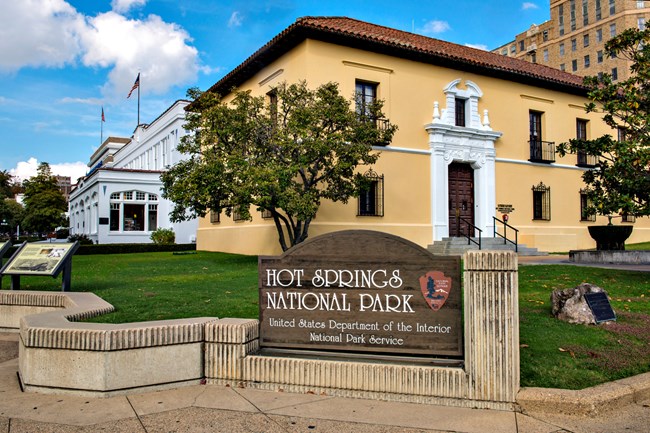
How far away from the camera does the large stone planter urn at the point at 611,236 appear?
18203 millimetres

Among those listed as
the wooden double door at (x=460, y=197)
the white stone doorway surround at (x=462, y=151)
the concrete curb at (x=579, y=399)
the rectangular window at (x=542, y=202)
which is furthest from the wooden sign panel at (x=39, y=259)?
the rectangular window at (x=542, y=202)

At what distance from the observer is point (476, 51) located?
26156 mm

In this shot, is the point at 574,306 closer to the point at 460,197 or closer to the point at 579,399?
the point at 579,399

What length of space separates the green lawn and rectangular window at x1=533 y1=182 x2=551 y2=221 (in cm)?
1197

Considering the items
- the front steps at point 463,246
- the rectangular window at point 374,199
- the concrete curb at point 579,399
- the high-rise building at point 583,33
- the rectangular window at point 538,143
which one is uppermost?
the high-rise building at point 583,33

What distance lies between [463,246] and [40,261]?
1550cm

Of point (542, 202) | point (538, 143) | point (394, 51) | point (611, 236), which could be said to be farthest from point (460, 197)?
point (394, 51)

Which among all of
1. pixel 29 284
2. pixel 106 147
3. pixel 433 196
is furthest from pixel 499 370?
pixel 106 147

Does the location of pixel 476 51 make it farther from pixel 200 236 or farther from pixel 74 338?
pixel 74 338

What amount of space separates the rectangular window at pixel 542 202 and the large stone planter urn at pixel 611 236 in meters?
6.94

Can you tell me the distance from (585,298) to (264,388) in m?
4.45

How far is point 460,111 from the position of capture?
23.3 m

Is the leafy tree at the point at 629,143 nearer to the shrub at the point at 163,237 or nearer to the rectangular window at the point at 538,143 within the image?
the rectangular window at the point at 538,143

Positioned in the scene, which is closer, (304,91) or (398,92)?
(304,91)
